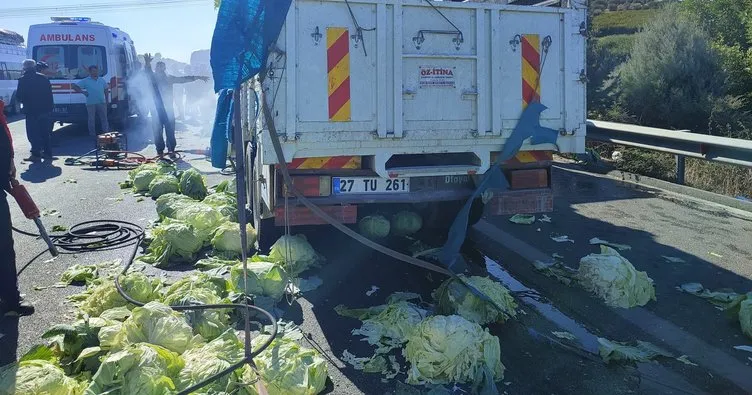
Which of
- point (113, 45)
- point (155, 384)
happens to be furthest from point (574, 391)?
point (113, 45)

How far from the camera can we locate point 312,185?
220 inches

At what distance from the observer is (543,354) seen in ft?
14.6

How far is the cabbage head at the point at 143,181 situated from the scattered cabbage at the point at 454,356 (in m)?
7.19

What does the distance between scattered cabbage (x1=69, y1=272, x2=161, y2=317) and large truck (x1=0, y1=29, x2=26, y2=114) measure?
2804cm

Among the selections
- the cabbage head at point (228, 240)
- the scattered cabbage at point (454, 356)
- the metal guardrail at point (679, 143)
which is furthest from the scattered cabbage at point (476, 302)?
the metal guardrail at point (679, 143)

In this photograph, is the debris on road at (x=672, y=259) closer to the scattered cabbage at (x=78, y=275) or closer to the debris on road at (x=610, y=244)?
the debris on road at (x=610, y=244)

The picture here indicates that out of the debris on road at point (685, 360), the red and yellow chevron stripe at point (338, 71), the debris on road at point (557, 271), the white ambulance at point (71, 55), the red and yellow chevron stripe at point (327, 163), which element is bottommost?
the debris on road at point (685, 360)

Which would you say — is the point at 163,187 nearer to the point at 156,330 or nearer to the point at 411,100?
the point at 411,100

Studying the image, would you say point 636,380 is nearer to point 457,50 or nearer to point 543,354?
point 543,354

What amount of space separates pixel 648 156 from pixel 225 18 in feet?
28.2

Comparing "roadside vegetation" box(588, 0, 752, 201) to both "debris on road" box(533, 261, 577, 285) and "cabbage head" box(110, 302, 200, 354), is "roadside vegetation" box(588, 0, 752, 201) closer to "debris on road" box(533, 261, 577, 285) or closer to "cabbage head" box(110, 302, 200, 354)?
"debris on road" box(533, 261, 577, 285)

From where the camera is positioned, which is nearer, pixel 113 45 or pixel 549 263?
pixel 549 263

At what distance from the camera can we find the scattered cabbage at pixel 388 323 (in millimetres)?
4543

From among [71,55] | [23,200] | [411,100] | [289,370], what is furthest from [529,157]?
[71,55]
